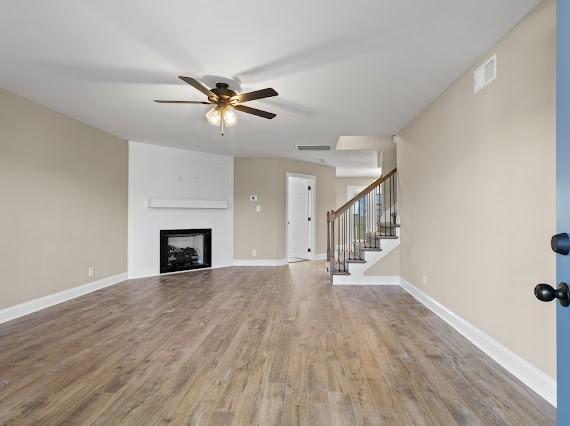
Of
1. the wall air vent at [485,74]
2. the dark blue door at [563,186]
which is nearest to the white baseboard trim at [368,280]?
the wall air vent at [485,74]

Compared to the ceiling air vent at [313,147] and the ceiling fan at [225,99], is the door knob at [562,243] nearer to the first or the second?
the ceiling fan at [225,99]

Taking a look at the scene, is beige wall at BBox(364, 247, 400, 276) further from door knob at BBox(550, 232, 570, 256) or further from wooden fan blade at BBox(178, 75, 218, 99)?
door knob at BBox(550, 232, 570, 256)

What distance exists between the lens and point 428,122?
3.89 meters

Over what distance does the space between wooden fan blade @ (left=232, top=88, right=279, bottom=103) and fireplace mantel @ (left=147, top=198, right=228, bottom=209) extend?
351cm

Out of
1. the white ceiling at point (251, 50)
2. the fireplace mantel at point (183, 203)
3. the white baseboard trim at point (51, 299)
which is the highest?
the white ceiling at point (251, 50)

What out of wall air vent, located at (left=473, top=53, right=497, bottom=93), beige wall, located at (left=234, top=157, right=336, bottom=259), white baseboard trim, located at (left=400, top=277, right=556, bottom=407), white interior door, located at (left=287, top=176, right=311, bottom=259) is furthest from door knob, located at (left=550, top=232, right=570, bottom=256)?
white interior door, located at (left=287, top=176, right=311, bottom=259)

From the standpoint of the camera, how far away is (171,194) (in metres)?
6.23

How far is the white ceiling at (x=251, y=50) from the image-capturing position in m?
2.10

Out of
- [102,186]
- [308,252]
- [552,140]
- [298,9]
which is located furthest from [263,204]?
[552,140]

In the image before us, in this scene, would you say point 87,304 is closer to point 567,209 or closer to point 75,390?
point 75,390

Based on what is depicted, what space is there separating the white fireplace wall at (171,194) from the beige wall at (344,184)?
5.00 metres

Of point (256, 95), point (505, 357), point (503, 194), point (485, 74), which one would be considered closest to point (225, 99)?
point (256, 95)

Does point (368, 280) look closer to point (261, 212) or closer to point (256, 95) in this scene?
point (261, 212)

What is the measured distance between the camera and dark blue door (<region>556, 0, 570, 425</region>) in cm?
90
